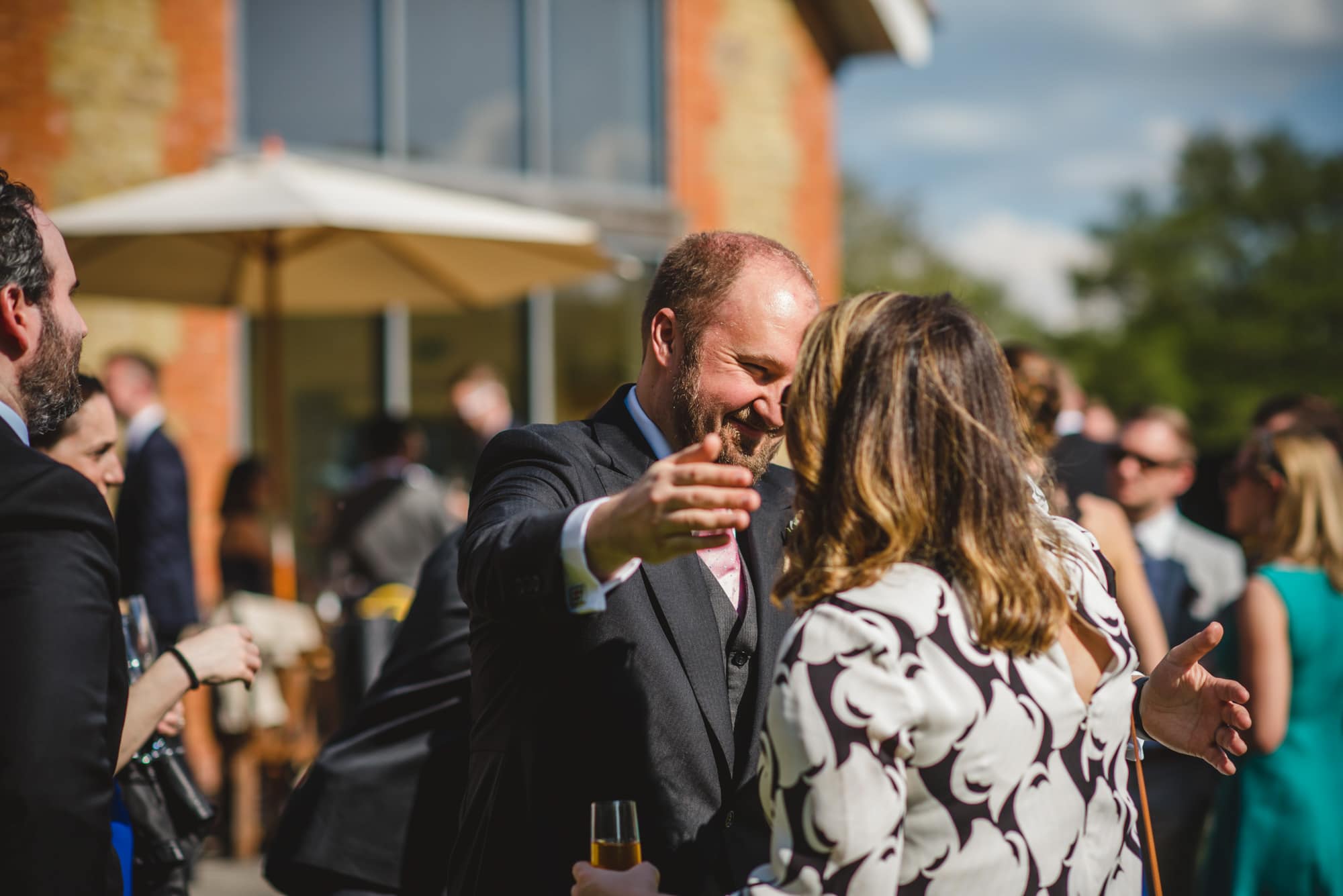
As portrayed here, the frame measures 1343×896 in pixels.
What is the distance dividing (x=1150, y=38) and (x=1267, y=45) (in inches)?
722

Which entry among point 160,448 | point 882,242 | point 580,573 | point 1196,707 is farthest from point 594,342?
point 882,242

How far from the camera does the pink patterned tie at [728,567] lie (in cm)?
244

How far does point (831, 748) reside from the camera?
165 centimetres

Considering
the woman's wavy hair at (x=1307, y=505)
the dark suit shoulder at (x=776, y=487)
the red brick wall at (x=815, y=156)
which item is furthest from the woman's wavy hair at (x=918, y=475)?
the red brick wall at (x=815, y=156)

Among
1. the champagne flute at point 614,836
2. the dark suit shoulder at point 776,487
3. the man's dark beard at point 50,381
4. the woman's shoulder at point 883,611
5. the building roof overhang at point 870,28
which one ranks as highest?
the building roof overhang at point 870,28

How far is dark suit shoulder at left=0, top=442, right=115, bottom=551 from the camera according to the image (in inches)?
71.4

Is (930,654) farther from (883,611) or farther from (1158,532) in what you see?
(1158,532)

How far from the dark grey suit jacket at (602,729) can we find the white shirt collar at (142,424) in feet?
15.4

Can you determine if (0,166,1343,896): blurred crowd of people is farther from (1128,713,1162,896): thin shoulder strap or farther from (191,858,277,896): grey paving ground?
(191,858,277,896): grey paving ground

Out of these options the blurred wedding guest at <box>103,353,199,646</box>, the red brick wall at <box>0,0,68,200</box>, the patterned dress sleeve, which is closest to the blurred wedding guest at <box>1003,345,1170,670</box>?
the patterned dress sleeve

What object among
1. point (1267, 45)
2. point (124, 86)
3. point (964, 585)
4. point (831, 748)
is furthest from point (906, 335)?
point (1267, 45)

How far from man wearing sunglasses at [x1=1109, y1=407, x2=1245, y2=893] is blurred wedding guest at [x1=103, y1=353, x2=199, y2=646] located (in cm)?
432

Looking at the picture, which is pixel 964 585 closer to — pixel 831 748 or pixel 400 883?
pixel 831 748

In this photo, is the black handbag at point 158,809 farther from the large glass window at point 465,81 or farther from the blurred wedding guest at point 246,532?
the large glass window at point 465,81
